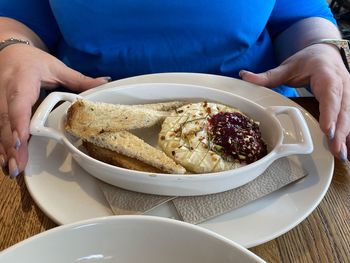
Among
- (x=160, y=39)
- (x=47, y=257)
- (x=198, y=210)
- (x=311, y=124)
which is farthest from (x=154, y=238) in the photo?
(x=160, y=39)

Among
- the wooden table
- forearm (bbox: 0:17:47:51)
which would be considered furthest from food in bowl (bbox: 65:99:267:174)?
forearm (bbox: 0:17:47:51)

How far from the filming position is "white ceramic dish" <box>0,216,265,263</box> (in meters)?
0.30

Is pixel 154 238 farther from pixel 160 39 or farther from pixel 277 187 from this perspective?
pixel 160 39

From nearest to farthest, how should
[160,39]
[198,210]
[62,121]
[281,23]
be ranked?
[198,210] < [62,121] < [160,39] < [281,23]

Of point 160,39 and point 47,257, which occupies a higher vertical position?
point 47,257

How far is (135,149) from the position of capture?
21.2 inches

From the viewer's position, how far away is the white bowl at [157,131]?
490 mm

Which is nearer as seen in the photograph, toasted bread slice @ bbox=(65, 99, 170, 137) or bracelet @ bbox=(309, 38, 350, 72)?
toasted bread slice @ bbox=(65, 99, 170, 137)

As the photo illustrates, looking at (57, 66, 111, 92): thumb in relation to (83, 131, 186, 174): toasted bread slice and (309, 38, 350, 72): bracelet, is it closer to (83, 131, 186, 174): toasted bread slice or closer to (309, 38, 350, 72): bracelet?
(83, 131, 186, 174): toasted bread slice

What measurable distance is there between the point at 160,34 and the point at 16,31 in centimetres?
29

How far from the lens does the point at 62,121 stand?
59 cm

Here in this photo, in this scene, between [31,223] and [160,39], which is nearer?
[31,223]

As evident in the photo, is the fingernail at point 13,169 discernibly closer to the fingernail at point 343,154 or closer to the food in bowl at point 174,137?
the food in bowl at point 174,137

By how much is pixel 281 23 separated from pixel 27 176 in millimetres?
641
